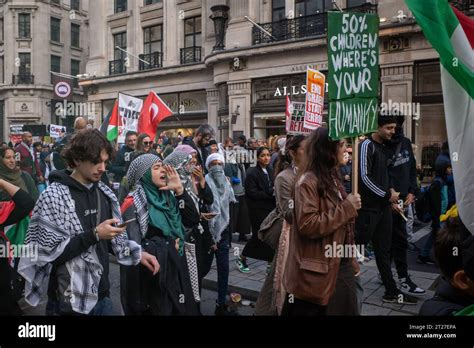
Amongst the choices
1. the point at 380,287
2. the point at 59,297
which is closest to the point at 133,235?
the point at 59,297

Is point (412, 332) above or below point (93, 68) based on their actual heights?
below

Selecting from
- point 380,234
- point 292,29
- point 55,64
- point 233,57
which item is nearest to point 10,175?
point 380,234

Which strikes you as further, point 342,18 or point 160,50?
point 160,50

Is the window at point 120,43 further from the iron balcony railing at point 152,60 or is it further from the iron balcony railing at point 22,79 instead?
the iron balcony railing at point 22,79

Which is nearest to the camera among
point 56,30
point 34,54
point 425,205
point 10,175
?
A: point 10,175

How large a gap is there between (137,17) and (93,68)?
4282mm

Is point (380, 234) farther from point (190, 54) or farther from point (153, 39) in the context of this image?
point (153, 39)

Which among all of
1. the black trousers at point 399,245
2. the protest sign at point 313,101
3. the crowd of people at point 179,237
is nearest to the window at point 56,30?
the protest sign at point 313,101

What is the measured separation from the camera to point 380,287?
514 centimetres

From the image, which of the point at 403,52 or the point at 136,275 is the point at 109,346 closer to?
the point at 136,275

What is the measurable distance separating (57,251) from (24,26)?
102 feet

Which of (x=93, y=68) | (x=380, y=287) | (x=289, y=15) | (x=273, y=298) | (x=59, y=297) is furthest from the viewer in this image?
(x=93, y=68)

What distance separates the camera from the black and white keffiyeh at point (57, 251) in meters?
2.38

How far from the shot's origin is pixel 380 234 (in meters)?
4.69
